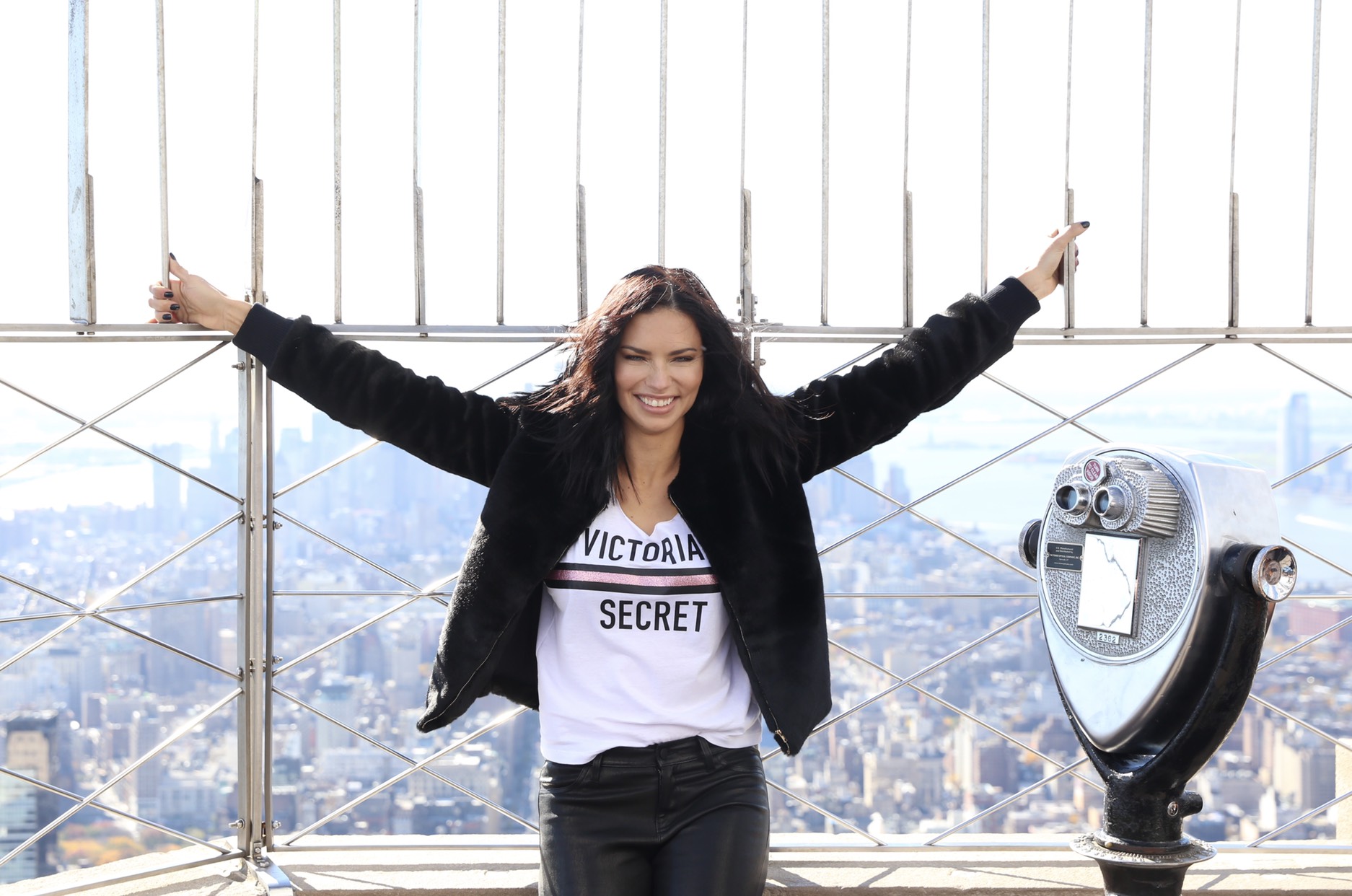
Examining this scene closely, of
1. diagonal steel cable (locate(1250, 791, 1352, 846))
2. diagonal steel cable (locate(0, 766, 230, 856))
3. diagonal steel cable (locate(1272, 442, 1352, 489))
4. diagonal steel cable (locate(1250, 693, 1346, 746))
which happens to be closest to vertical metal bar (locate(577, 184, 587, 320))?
diagonal steel cable (locate(0, 766, 230, 856))

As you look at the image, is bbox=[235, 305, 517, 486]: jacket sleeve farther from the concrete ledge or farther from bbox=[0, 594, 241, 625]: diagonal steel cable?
the concrete ledge

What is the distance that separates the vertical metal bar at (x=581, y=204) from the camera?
252 centimetres

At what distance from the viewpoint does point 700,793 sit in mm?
1771

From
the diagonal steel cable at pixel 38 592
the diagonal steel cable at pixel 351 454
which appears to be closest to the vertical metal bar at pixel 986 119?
the diagonal steel cable at pixel 351 454

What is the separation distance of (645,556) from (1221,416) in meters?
1.52

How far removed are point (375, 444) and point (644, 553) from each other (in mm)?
779

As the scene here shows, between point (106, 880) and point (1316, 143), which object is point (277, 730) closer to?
point (106, 880)

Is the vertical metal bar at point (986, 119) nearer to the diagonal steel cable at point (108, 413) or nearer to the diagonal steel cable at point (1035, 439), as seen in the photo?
the diagonal steel cable at point (1035, 439)

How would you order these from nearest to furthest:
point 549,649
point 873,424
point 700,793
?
point 700,793 → point 549,649 → point 873,424

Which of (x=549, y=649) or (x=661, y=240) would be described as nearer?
(x=549, y=649)

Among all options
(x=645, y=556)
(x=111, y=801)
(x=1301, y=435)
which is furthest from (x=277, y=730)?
(x=1301, y=435)

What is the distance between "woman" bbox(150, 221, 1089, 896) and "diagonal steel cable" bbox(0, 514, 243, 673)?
0.60 m

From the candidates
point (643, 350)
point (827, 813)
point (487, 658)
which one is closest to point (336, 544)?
Answer: point (487, 658)

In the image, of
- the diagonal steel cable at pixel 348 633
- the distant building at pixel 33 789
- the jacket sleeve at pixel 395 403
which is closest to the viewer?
the jacket sleeve at pixel 395 403
